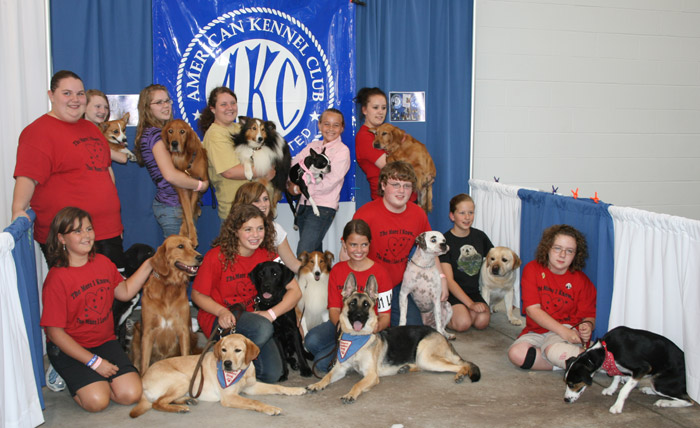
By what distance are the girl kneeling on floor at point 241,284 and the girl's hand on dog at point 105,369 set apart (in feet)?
1.92

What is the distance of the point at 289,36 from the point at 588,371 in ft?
11.9

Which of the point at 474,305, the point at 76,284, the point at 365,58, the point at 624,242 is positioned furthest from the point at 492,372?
the point at 365,58

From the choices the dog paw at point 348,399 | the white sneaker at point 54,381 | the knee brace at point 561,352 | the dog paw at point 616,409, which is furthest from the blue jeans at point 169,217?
the dog paw at point 616,409

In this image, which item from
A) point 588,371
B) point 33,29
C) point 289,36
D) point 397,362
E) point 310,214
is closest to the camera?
point 588,371

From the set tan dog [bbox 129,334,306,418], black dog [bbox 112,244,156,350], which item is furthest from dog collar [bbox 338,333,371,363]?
black dog [bbox 112,244,156,350]

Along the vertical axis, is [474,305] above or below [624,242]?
below

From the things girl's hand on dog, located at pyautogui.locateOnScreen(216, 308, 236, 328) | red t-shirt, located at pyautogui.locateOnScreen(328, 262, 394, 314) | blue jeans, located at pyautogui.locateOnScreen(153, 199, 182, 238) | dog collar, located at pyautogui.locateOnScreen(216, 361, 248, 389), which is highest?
blue jeans, located at pyautogui.locateOnScreen(153, 199, 182, 238)

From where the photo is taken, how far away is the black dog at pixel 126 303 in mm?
3614

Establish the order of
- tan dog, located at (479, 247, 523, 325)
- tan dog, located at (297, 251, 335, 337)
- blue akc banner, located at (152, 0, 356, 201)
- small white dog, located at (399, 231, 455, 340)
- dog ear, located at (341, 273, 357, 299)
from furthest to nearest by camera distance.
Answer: blue akc banner, located at (152, 0, 356, 201) < tan dog, located at (479, 247, 523, 325) < tan dog, located at (297, 251, 335, 337) < small white dog, located at (399, 231, 455, 340) < dog ear, located at (341, 273, 357, 299)

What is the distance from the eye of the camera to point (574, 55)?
6.03 m

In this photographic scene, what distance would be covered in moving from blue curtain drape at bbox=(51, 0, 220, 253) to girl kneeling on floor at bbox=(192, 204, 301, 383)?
168 centimetres

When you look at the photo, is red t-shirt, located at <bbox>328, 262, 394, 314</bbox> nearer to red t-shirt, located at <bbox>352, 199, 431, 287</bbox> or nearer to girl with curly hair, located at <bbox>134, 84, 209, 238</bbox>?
red t-shirt, located at <bbox>352, 199, 431, 287</bbox>

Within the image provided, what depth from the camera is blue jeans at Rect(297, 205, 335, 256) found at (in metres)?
4.52

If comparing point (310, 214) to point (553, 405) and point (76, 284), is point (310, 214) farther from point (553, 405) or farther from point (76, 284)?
point (553, 405)
